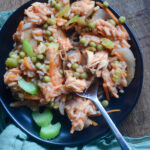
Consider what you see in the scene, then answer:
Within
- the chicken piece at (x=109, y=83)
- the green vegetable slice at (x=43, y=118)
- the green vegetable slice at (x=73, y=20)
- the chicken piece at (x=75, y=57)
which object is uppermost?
the green vegetable slice at (x=73, y=20)

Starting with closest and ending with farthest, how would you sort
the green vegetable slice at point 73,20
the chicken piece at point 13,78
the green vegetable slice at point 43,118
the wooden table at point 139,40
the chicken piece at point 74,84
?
the chicken piece at point 74,84 → the chicken piece at point 13,78 → the green vegetable slice at point 73,20 → the green vegetable slice at point 43,118 → the wooden table at point 139,40

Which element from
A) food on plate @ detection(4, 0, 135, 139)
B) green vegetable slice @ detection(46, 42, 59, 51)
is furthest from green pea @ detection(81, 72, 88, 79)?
green vegetable slice @ detection(46, 42, 59, 51)

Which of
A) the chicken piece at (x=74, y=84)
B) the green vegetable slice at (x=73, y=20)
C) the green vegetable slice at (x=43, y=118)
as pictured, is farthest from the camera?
the green vegetable slice at (x=43, y=118)

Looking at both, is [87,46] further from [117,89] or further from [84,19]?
[117,89]

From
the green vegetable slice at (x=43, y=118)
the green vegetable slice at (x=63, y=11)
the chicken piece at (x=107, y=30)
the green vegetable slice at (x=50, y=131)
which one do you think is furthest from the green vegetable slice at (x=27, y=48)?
the green vegetable slice at (x=50, y=131)

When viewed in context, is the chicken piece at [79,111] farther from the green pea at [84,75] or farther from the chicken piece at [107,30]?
the chicken piece at [107,30]

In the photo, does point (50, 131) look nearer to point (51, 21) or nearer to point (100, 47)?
point (100, 47)

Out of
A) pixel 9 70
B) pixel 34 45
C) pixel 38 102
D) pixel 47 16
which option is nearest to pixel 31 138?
pixel 38 102

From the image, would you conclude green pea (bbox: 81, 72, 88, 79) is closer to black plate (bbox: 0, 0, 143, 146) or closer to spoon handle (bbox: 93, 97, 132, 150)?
spoon handle (bbox: 93, 97, 132, 150)
